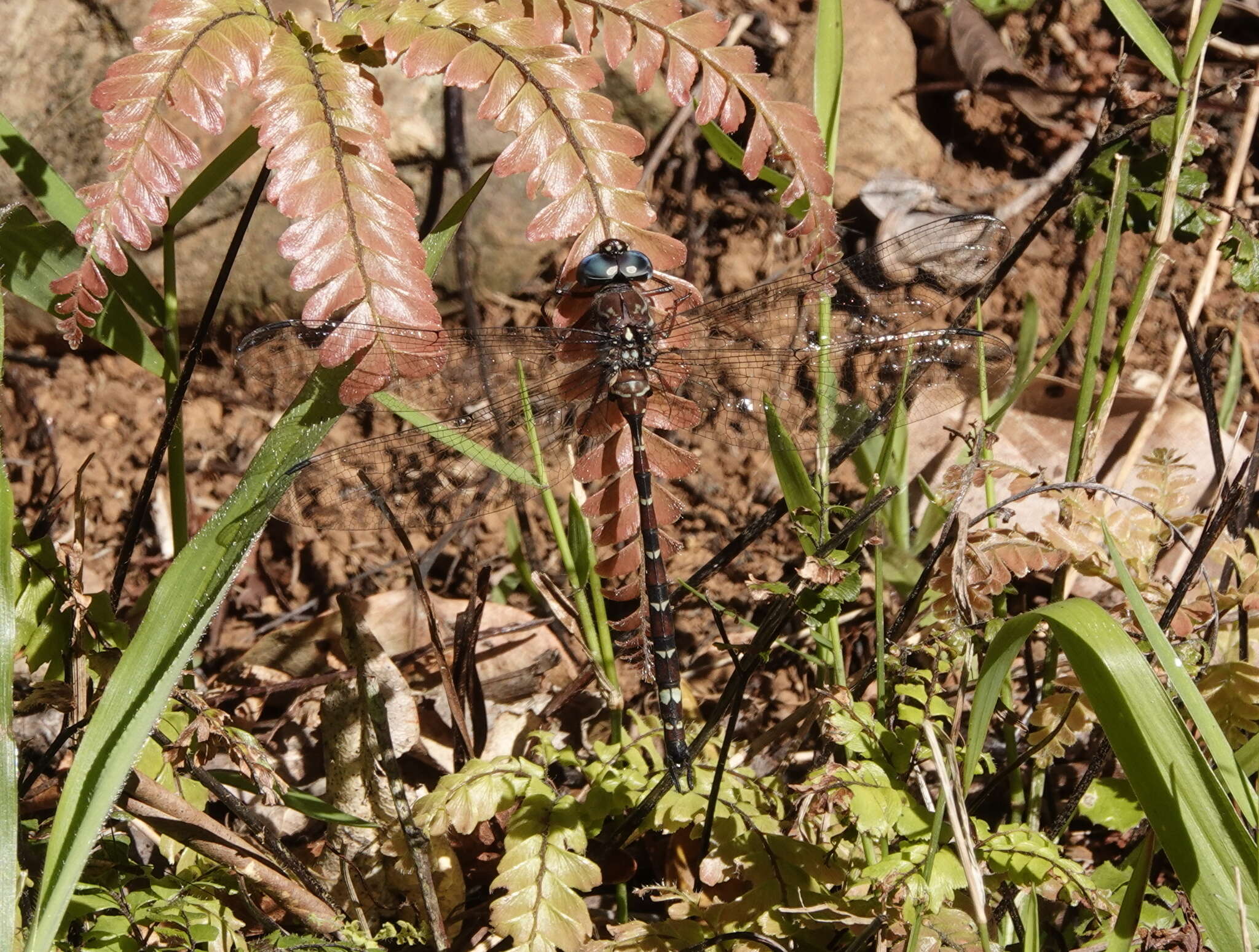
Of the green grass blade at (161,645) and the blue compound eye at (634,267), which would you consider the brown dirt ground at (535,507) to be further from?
the green grass blade at (161,645)

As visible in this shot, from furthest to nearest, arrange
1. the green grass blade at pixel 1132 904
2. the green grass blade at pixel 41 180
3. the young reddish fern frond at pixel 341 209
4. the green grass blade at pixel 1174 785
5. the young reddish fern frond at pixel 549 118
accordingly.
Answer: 1. the green grass blade at pixel 41 180
2. the young reddish fern frond at pixel 549 118
3. the young reddish fern frond at pixel 341 209
4. the green grass blade at pixel 1132 904
5. the green grass blade at pixel 1174 785

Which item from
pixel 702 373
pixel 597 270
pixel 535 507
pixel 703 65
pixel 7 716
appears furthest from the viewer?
pixel 535 507

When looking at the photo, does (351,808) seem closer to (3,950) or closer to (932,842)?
(3,950)

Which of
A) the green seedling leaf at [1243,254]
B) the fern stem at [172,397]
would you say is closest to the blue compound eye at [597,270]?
the fern stem at [172,397]

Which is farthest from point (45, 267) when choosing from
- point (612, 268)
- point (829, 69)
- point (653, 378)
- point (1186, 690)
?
point (1186, 690)

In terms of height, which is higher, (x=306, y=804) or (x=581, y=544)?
(x=581, y=544)

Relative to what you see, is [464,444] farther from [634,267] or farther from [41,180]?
[41,180]
